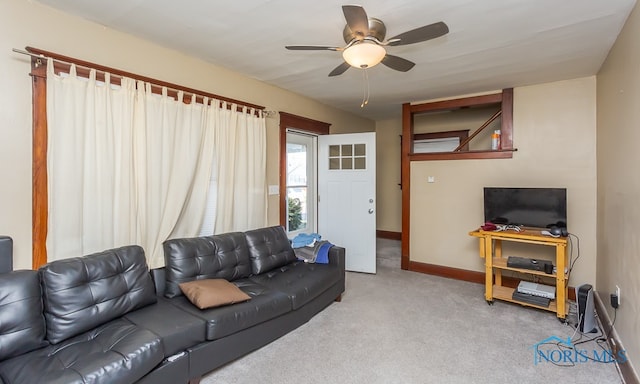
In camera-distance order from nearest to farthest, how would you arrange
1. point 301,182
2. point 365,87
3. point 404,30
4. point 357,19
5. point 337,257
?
1. point 357,19
2. point 404,30
3. point 337,257
4. point 365,87
5. point 301,182

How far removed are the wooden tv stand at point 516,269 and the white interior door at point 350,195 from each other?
1503 millimetres

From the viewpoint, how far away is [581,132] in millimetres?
3512

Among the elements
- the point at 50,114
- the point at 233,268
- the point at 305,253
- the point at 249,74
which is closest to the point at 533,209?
the point at 305,253

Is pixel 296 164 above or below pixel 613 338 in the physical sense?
above

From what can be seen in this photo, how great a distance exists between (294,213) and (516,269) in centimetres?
284

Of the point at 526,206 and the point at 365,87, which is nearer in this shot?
the point at 526,206

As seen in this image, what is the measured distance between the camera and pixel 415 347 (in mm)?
2545

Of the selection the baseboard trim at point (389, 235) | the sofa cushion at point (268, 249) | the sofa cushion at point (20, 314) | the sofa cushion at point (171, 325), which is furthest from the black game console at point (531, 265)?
the sofa cushion at point (20, 314)

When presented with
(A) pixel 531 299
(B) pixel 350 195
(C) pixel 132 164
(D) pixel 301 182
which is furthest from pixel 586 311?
(C) pixel 132 164

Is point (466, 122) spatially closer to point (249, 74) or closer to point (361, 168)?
point (361, 168)

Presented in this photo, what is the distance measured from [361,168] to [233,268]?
248 centimetres

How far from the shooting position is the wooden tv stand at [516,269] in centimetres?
304

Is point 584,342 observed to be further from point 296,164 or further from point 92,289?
point 92,289

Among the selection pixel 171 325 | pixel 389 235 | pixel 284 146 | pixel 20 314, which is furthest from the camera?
pixel 389 235
